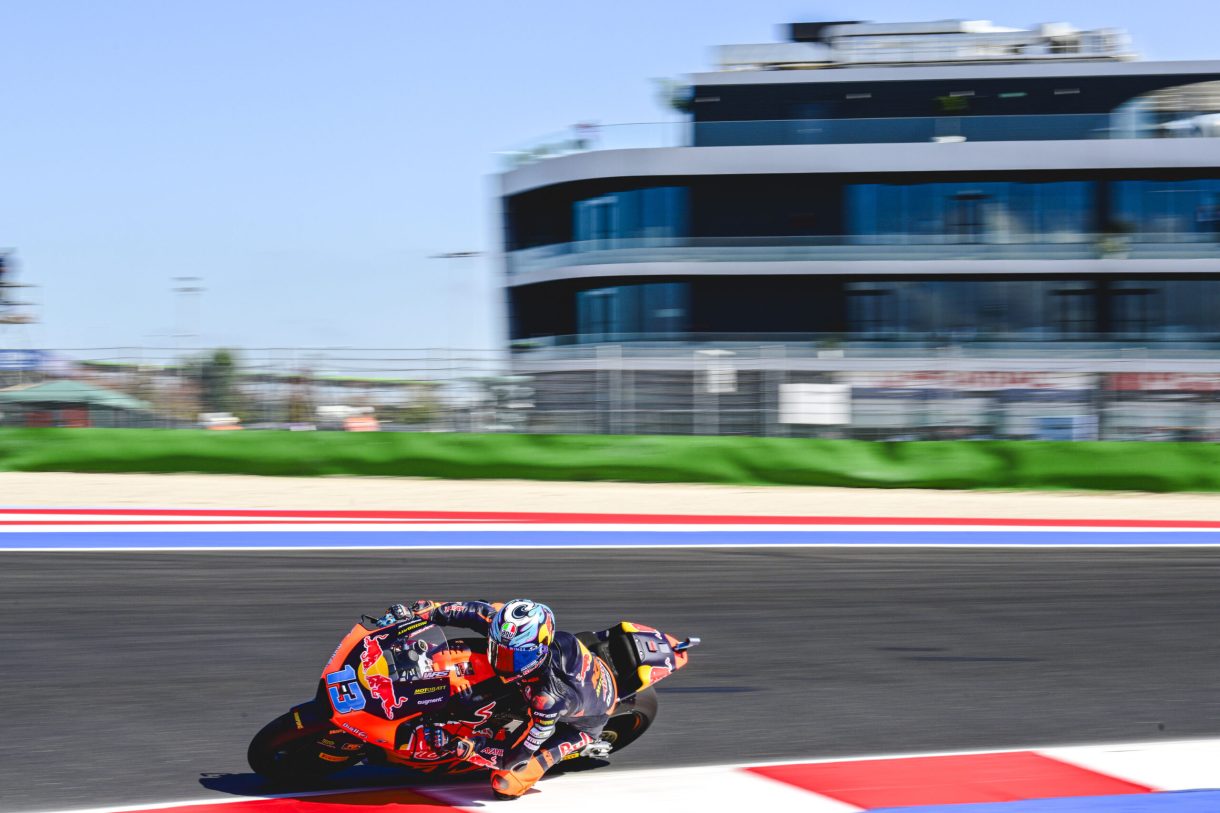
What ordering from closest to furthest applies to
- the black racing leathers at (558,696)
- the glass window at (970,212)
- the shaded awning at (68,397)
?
the black racing leathers at (558,696), the shaded awning at (68,397), the glass window at (970,212)

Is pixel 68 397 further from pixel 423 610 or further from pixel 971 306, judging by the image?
pixel 971 306

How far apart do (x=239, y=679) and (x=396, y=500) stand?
8.24 metres

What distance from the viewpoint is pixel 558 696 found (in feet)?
17.2

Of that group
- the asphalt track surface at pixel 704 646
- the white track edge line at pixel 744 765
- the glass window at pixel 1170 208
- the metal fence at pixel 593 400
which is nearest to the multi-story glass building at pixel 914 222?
the glass window at pixel 1170 208

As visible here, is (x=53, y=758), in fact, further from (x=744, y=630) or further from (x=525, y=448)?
(x=525, y=448)

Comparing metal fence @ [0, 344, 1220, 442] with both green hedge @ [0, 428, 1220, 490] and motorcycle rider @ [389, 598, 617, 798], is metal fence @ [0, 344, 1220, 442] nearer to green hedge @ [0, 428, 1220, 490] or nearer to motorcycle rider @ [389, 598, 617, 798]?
green hedge @ [0, 428, 1220, 490]

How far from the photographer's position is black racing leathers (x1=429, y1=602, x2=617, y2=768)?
206 inches

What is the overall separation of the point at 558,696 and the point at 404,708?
2.07 feet

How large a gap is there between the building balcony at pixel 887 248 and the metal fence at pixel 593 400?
9986 millimetres

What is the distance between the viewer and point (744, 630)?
8906 mm

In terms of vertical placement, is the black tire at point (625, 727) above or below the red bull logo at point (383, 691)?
below

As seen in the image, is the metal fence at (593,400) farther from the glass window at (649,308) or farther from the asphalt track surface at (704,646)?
the glass window at (649,308)

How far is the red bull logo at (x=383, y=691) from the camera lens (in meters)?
5.16

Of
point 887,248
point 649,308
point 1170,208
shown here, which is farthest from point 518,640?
point 1170,208
